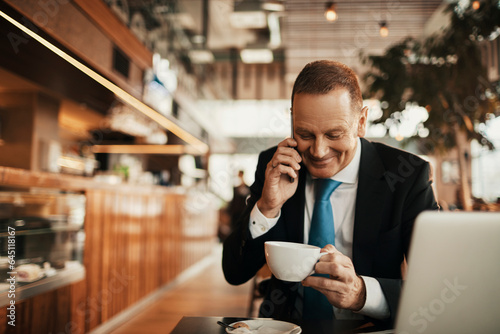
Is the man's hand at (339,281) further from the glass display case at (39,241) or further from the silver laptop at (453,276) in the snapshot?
the glass display case at (39,241)

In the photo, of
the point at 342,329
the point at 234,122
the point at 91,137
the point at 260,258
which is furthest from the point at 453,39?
the point at 234,122

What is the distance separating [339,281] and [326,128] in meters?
0.46

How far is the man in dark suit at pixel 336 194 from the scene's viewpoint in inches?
47.9

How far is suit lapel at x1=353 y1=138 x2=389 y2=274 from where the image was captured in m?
1.29

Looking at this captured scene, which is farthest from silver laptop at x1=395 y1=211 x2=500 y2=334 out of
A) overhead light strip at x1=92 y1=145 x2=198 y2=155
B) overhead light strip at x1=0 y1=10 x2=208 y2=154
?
overhead light strip at x1=92 y1=145 x2=198 y2=155

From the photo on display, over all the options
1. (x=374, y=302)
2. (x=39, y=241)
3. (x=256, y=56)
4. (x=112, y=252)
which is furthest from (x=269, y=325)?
(x=256, y=56)

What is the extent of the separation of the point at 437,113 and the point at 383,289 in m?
3.24

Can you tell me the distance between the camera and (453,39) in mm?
3721

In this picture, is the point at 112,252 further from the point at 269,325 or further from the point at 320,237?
the point at 269,325

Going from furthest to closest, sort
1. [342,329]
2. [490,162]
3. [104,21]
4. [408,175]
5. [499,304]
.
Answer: [490,162], [104,21], [408,175], [342,329], [499,304]

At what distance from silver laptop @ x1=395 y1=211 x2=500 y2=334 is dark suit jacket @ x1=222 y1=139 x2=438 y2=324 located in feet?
1.81

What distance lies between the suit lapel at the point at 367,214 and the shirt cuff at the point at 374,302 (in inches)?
8.9

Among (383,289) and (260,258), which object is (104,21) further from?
(383,289)

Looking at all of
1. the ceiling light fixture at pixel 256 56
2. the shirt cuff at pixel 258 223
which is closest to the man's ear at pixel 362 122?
the shirt cuff at pixel 258 223
